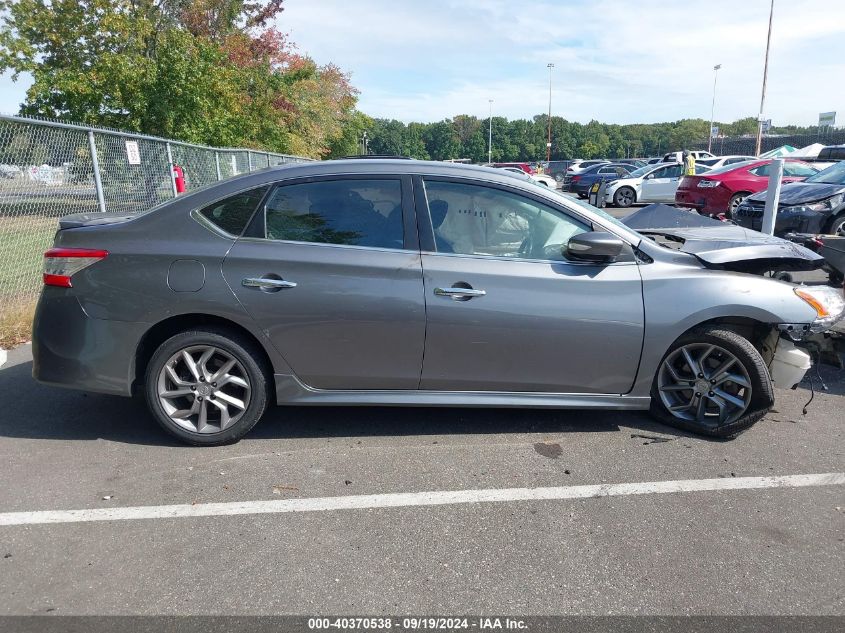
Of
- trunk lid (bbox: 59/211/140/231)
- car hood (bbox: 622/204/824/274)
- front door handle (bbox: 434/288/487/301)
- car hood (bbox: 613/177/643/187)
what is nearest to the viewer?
front door handle (bbox: 434/288/487/301)

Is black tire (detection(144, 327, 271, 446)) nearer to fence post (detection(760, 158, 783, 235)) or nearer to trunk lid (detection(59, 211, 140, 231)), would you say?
trunk lid (detection(59, 211, 140, 231))

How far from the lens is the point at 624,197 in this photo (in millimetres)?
21969

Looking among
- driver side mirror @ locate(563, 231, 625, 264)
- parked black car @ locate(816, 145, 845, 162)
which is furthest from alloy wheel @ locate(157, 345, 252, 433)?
parked black car @ locate(816, 145, 845, 162)

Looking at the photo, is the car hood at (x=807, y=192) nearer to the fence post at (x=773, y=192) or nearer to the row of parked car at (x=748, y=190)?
the row of parked car at (x=748, y=190)

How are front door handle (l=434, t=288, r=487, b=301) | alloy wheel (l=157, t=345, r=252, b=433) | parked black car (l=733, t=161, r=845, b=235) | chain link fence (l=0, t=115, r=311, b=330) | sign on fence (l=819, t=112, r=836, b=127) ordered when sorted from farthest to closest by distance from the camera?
sign on fence (l=819, t=112, r=836, b=127)
parked black car (l=733, t=161, r=845, b=235)
chain link fence (l=0, t=115, r=311, b=330)
alloy wheel (l=157, t=345, r=252, b=433)
front door handle (l=434, t=288, r=487, b=301)

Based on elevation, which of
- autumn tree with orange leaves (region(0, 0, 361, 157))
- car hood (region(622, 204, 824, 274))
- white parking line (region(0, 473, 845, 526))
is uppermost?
autumn tree with orange leaves (region(0, 0, 361, 157))

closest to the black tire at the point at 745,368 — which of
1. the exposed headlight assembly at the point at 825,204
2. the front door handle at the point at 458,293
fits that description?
the front door handle at the point at 458,293

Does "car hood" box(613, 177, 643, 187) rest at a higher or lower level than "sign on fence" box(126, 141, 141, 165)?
lower

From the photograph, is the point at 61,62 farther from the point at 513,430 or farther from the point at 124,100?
the point at 513,430

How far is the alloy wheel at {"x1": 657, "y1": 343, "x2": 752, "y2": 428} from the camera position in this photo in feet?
12.6

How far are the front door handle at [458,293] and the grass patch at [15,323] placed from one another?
14.6 ft

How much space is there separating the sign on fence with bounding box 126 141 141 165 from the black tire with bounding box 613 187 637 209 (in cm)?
1698

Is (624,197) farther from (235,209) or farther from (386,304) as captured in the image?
(235,209)

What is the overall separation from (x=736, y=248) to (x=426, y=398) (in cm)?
228
